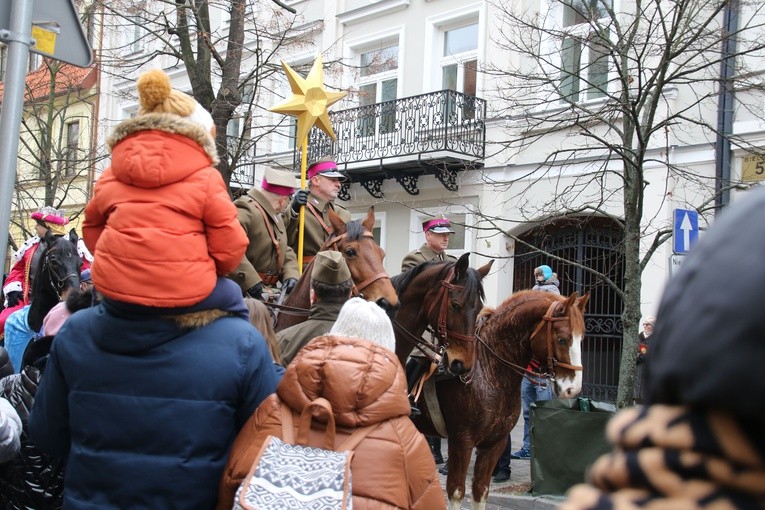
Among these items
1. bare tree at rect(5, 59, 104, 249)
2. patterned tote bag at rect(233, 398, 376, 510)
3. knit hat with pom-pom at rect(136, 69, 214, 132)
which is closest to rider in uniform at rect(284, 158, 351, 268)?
knit hat with pom-pom at rect(136, 69, 214, 132)

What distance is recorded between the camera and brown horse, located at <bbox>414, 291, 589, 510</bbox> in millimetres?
6523

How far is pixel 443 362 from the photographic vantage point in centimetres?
654

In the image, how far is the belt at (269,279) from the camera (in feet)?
23.0

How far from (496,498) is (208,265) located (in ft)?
21.4

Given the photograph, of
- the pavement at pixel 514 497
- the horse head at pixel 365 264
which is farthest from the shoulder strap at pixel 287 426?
the pavement at pixel 514 497

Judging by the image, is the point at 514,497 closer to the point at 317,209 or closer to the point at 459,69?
the point at 317,209

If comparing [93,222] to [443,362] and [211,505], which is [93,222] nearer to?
[211,505]

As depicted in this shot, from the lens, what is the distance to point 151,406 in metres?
2.73

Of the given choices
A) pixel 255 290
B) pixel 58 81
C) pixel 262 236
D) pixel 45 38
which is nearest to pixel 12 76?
pixel 45 38

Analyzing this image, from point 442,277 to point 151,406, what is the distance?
417cm

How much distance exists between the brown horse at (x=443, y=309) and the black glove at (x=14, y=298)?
5.46m

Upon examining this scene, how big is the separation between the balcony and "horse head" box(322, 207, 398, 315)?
32.2 ft

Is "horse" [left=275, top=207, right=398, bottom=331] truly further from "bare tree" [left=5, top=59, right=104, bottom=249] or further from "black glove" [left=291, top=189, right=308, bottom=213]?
"bare tree" [left=5, top=59, right=104, bottom=249]

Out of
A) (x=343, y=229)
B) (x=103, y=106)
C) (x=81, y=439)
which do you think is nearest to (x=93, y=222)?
(x=81, y=439)
